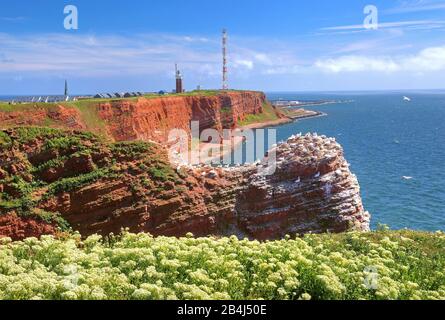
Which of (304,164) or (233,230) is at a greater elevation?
(304,164)

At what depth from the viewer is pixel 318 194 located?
31.1m

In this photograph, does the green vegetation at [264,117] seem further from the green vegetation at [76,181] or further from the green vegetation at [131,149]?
the green vegetation at [76,181]

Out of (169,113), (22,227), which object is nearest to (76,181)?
(22,227)

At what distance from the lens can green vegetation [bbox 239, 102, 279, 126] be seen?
117637mm

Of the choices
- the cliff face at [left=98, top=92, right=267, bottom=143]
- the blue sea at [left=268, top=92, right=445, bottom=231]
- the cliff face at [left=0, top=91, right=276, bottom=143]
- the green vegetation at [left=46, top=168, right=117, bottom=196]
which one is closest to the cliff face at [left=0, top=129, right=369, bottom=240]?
the green vegetation at [left=46, top=168, right=117, bottom=196]

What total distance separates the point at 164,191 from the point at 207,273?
20.5 meters

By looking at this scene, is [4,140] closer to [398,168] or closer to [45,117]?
[45,117]

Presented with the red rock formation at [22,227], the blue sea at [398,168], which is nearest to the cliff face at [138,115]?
the red rock formation at [22,227]

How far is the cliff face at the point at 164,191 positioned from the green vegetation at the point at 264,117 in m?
80.1

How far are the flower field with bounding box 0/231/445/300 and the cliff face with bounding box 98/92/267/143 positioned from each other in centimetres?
4716

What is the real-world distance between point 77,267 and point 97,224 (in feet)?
62.3

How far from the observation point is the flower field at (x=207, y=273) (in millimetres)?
9430
